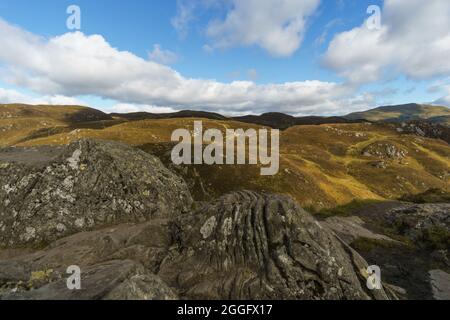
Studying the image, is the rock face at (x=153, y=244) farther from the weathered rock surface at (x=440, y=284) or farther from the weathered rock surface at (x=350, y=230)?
the weathered rock surface at (x=350, y=230)

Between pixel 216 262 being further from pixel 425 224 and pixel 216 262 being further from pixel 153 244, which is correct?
pixel 425 224

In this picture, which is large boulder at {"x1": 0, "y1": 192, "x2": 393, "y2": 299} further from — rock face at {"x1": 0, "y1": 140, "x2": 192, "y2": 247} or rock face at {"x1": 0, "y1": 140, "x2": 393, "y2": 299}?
rock face at {"x1": 0, "y1": 140, "x2": 192, "y2": 247}

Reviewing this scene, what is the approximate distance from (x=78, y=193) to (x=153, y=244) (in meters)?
8.00

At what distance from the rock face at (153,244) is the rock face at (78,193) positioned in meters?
0.07

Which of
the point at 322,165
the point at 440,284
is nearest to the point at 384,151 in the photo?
the point at 322,165

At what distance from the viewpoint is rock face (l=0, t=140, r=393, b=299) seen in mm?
11688

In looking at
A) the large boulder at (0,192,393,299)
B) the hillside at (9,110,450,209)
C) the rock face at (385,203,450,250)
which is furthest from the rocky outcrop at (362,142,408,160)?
the large boulder at (0,192,393,299)

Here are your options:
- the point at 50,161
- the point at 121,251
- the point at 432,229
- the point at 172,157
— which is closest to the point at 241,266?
the point at 121,251

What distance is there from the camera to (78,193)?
21141mm

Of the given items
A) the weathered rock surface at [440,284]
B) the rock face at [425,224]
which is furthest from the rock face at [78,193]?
the rock face at [425,224]

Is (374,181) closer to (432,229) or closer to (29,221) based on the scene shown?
(432,229)

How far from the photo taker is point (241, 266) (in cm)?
1306

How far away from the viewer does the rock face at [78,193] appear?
19812 mm
